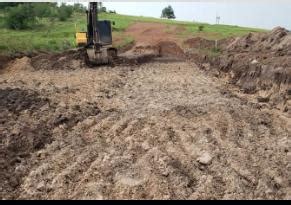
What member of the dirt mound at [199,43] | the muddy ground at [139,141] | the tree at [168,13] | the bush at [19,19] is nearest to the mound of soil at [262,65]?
the muddy ground at [139,141]

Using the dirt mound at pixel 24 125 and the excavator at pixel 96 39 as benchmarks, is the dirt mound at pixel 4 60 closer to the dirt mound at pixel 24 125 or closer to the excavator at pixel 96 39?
the excavator at pixel 96 39

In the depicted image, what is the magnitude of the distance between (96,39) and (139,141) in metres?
10.7

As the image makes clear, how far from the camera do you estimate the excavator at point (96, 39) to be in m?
19.4

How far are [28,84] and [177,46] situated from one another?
536 inches

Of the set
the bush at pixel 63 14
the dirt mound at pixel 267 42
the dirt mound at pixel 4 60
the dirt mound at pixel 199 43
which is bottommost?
the dirt mound at pixel 4 60

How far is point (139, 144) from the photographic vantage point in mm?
9172

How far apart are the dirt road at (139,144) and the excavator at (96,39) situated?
188 inches

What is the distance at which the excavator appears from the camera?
63.7 feet

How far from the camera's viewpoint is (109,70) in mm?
18797

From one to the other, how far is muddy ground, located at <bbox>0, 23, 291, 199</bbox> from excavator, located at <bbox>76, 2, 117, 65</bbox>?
11.8 feet

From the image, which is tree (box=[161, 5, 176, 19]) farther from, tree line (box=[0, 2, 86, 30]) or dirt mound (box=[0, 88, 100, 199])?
dirt mound (box=[0, 88, 100, 199])

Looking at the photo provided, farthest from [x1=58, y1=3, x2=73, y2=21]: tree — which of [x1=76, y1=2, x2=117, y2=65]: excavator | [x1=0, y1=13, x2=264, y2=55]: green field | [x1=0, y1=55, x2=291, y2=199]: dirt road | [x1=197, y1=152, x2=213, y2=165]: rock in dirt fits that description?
[x1=197, y1=152, x2=213, y2=165]: rock in dirt

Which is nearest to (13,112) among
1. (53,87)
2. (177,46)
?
(53,87)
